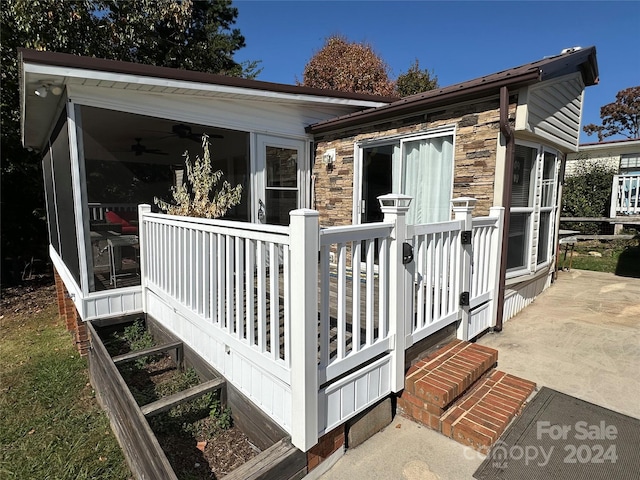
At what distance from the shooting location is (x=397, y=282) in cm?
230

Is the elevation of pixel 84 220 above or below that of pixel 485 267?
above

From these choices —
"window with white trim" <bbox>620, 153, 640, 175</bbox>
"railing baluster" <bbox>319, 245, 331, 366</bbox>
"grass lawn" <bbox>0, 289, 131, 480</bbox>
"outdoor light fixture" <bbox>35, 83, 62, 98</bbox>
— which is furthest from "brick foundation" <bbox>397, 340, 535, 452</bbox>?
"window with white trim" <bbox>620, 153, 640, 175</bbox>

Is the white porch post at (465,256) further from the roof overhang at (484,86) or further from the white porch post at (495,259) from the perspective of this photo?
the roof overhang at (484,86)

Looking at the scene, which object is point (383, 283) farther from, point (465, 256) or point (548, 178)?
point (548, 178)

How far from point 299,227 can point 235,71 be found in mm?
12692

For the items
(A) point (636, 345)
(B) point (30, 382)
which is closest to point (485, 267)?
(A) point (636, 345)

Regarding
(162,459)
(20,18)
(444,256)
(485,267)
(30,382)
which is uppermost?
(20,18)

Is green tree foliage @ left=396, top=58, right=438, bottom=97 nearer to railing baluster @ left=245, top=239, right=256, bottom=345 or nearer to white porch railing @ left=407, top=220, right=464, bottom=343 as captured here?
white porch railing @ left=407, top=220, right=464, bottom=343

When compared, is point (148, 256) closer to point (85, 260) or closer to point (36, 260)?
point (85, 260)

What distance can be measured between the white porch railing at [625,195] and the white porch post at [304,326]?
12.5 m

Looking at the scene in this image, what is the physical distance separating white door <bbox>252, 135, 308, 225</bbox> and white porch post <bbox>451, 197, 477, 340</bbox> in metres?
2.86

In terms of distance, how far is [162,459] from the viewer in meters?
1.73

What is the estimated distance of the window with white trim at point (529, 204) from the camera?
4078 millimetres

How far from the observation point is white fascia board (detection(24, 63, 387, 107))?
305 cm
